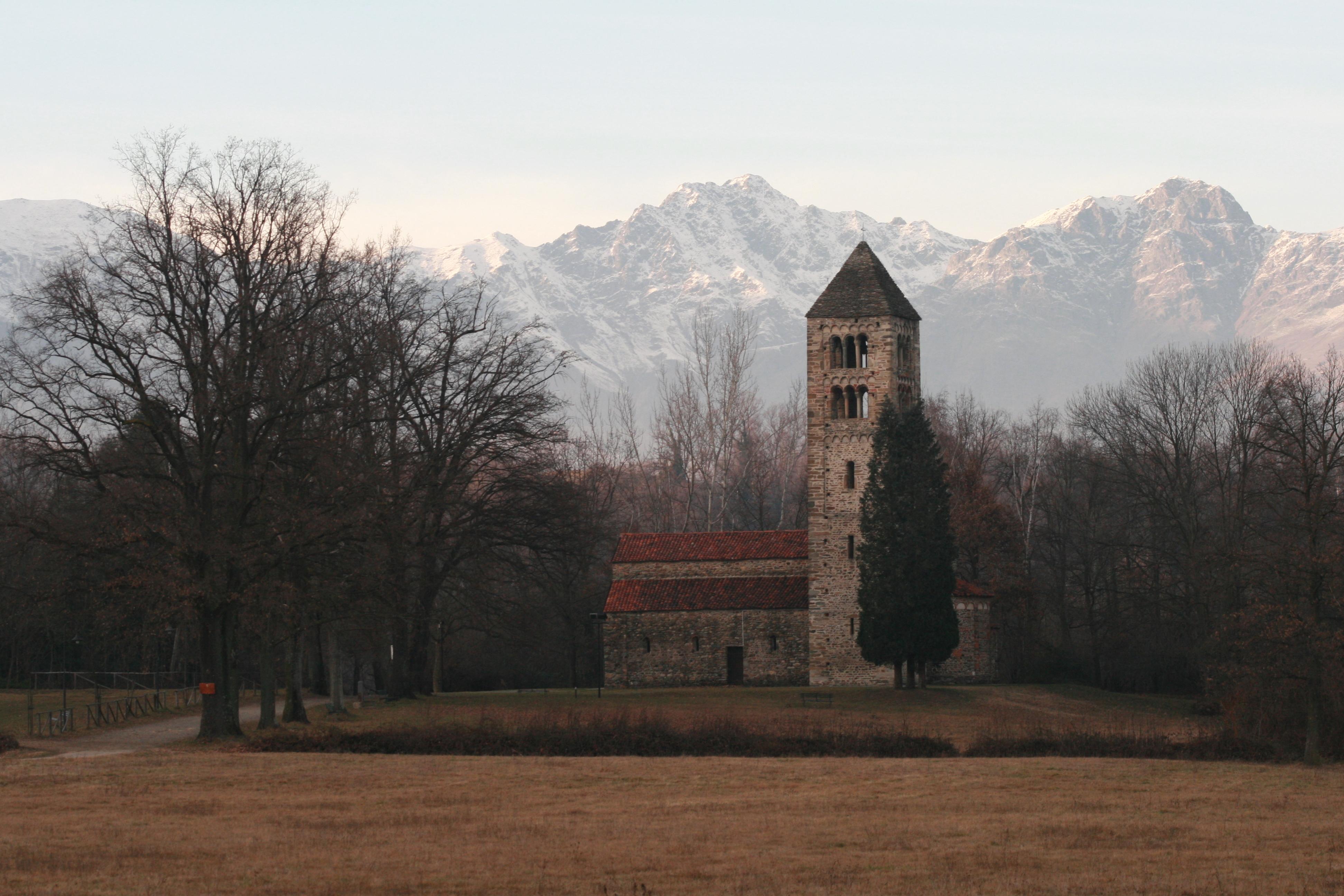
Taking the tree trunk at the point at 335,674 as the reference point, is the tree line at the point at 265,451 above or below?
above

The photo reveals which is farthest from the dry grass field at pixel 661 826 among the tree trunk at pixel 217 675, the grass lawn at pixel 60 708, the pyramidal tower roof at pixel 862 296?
the pyramidal tower roof at pixel 862 296

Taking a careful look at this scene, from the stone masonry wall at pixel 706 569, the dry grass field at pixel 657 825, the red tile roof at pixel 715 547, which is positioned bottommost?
the dry grass field at pixel 657 825

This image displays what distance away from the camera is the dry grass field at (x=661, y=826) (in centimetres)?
1872

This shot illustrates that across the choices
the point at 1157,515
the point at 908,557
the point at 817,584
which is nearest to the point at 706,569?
the point at 817,584

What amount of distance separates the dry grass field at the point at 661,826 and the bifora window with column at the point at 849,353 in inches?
1157

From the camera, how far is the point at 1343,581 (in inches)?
1304

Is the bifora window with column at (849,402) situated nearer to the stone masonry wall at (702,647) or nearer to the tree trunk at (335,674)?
the stone masonry wall at (702,647)

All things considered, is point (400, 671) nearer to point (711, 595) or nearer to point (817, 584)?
point (711, 595)

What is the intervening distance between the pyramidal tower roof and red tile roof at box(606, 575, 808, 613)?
435 inches

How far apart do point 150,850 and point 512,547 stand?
3344 centimetres

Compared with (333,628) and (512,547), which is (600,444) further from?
(333,628)

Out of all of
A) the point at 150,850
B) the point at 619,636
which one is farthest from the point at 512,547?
the point at 150,850

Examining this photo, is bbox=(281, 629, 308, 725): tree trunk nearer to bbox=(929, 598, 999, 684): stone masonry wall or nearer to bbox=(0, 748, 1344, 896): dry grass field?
bbox=(0, 748, 1344, 896): dry grass field

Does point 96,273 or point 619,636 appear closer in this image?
point 96,273
